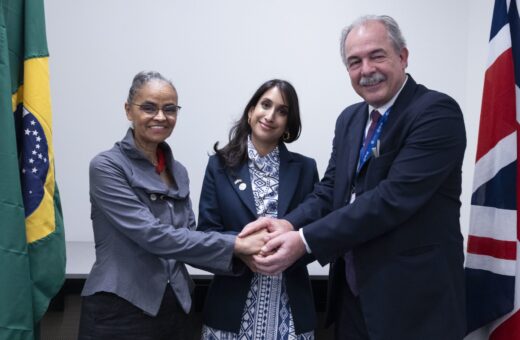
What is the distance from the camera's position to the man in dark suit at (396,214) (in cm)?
150

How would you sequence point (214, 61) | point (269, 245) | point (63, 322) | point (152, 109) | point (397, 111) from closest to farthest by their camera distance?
point (397, 111) < point (269, 245) < point (152, 109) < point (63, 322) < point (214, 61)

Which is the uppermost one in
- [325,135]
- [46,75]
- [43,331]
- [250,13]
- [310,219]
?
[250,13]

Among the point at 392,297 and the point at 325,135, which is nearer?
the point at 392,297

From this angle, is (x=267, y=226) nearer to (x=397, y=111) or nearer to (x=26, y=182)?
(x=397, y=111)

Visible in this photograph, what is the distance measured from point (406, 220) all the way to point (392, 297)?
0.24 metres

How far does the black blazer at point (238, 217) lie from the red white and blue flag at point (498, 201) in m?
0.65

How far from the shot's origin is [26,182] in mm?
1488

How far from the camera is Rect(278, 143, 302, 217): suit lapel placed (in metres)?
1.88

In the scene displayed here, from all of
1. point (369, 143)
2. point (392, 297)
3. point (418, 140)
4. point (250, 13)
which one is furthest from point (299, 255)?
point (250, 13)

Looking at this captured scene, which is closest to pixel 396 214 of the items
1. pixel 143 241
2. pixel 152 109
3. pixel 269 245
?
pixel 269 245

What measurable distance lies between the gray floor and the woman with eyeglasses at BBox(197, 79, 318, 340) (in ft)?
3.25

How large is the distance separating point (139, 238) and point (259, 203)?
0.47m

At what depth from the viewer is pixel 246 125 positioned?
2.05 meters

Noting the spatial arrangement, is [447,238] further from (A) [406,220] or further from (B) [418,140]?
(B) [418,140]
